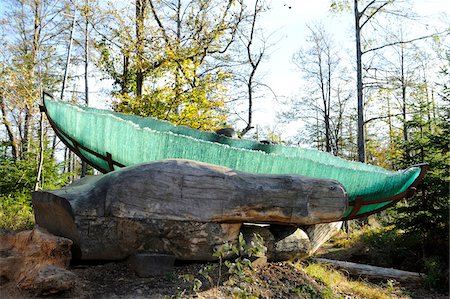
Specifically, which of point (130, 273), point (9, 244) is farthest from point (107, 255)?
point (9, 244)

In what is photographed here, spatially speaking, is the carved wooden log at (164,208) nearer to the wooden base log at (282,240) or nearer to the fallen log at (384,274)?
the wooden base log at (282,240)

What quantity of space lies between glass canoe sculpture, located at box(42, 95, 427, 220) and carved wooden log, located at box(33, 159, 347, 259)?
515 millimetres

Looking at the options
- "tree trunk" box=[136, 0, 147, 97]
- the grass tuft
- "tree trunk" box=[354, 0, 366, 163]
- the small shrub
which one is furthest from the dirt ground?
"tree trunk" box=[354, 0, 366, 163]

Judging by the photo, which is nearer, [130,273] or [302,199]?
[130,273]

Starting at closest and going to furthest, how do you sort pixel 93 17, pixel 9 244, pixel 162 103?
pixel 9 244 → pixel 162 103 → pixel 93 17

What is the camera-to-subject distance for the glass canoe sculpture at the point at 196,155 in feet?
14.0

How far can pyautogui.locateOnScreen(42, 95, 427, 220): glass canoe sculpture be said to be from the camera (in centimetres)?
428

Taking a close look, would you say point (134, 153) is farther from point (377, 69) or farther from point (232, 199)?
point (377, 69)

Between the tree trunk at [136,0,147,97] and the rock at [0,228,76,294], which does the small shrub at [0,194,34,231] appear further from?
the tree trunk at [136,0,147,97]

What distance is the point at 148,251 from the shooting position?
3.50m

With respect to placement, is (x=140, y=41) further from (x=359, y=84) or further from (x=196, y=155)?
(x=196, y=155)

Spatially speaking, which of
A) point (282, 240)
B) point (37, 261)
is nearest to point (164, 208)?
point (37, 261)

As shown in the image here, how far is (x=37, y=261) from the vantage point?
131 inches

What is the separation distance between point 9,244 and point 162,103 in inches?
230
